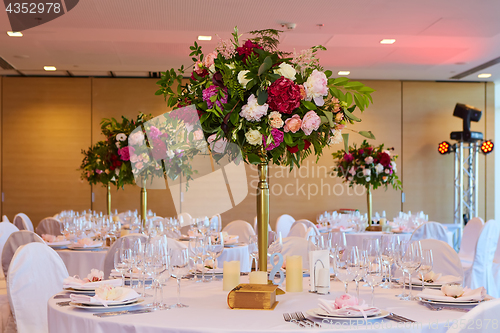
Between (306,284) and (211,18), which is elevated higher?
(211,18)

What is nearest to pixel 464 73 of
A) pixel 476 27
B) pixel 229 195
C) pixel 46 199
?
pixel 476 27

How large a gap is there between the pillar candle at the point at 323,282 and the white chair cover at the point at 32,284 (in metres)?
→ 1.49

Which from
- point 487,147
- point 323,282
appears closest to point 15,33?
point 323,282

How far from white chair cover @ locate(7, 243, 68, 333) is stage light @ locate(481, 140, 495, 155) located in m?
8.61

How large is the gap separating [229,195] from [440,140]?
447 cm

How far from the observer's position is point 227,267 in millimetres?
2434

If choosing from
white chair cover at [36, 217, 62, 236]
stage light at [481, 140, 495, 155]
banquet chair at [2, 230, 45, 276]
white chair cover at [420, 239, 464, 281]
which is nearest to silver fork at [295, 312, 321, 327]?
white chair cover at [420, 239, 464, 281]

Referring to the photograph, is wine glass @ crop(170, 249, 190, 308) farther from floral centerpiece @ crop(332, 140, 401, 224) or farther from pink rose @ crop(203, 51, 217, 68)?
floral centerpiece @ crop(332, 140, 401, 224)

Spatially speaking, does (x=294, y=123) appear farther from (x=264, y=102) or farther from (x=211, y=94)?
(x=211, y=94)

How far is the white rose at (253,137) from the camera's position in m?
2.26

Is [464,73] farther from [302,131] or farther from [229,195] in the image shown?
[302,131]

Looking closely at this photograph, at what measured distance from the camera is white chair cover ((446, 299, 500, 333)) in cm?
136

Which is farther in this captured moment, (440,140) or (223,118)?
(440,140)

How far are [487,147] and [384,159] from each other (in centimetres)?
404
